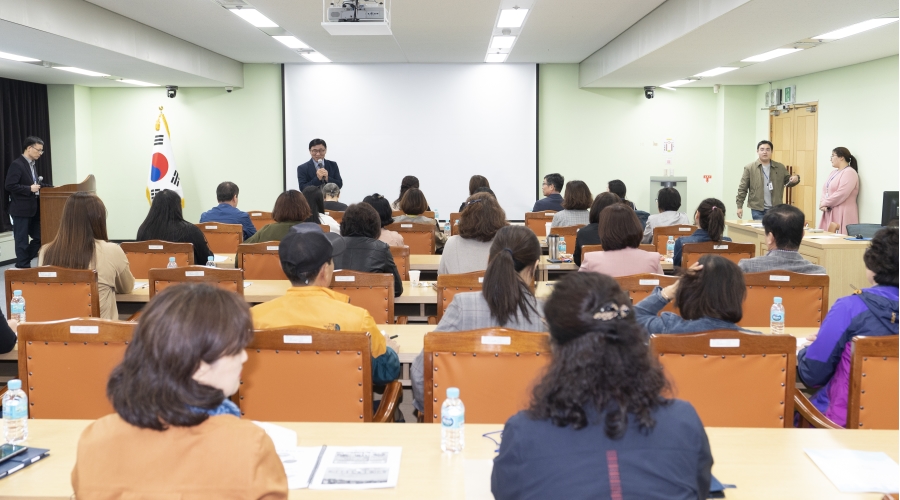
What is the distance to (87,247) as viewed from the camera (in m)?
4.55

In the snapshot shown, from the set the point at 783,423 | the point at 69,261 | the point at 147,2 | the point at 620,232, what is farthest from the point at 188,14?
the point at 783,423

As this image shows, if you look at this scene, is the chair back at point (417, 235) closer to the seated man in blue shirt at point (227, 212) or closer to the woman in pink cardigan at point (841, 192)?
the seated man in blue shirt at point (227, 212)

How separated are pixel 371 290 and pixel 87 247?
1824 millimetres

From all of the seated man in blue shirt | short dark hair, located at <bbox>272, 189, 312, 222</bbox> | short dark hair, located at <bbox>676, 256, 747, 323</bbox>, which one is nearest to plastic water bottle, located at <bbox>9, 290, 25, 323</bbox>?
short dark hair, located at <bbox>272, 189, 312, 222</bbox>

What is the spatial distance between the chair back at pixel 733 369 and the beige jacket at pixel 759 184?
782 centimetres

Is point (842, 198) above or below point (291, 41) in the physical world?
below

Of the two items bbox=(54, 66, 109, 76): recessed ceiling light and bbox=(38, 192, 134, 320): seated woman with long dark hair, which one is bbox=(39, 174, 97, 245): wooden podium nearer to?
bbox=(54, 66, 109, 76): recessed ceiling light

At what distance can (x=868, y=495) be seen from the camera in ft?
6.25

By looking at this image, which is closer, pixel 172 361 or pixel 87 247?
pixel 172 361

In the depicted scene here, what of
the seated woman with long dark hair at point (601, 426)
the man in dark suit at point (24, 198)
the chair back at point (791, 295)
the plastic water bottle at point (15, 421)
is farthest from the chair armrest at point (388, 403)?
the man in dark suit at point (24, 198)

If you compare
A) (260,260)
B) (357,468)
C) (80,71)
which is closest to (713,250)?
(260,260)

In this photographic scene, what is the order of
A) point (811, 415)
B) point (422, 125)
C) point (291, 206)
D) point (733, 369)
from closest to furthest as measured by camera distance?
point (733, 369)
point (811, 415)
point (291, 206)
point (422, 125)

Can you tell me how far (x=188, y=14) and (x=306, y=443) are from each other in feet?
22.4

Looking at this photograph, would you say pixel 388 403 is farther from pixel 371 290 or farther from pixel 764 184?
pixel 764 184
